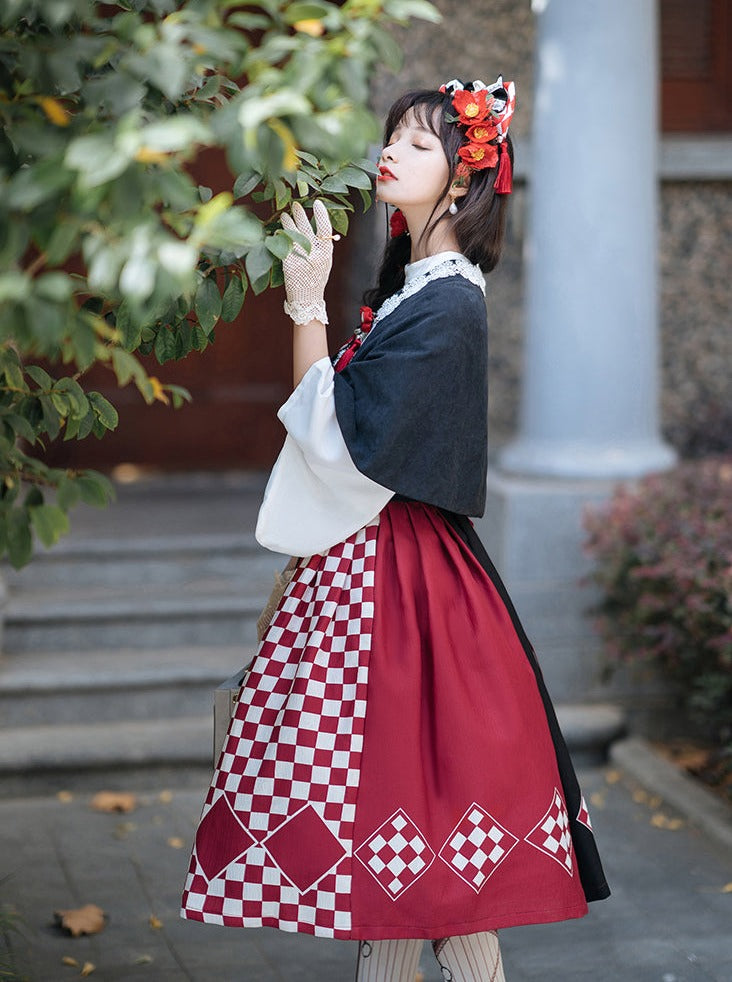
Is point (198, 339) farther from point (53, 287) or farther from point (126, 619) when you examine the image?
point (126, 619)

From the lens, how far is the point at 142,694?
4434 mm

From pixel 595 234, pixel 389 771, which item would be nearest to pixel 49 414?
pixel 389 771

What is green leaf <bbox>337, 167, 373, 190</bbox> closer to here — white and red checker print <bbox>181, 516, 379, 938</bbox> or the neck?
the neck

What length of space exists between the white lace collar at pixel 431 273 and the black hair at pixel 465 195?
4cm

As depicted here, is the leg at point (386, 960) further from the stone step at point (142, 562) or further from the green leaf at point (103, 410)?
the stone step at point (142, 562)

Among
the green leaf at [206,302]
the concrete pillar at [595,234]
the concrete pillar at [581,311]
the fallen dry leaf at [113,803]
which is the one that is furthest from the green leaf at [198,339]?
the concrete pillar at [595,234]

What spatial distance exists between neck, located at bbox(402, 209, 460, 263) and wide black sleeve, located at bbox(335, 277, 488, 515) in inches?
4.8

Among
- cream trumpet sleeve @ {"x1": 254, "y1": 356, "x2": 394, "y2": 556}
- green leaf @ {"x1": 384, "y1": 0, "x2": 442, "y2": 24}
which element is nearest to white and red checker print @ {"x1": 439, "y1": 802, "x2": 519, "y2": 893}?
cream trumpet sleeve @ {"x1": 254, "y1": 356, "x2": 394, "y2": 556}

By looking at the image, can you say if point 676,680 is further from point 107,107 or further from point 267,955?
point 107,107

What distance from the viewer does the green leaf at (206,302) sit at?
6.99 ft

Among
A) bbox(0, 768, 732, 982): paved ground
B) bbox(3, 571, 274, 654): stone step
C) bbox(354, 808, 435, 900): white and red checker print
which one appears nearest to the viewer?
bbox(354, 808, 435, 900): white and red checker print

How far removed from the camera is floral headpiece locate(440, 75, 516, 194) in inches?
92.1

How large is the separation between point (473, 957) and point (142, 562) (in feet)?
9.49

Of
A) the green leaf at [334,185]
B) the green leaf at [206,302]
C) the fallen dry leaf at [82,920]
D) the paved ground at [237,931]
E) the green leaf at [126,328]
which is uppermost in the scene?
the green leaf at [334,185]
